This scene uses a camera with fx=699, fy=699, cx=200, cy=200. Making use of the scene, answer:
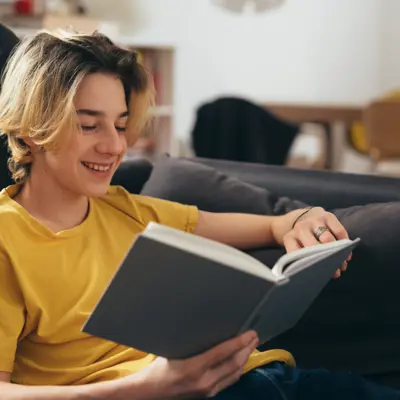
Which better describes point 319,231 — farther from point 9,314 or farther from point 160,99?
point 160,99

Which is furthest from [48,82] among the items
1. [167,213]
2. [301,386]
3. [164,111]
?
[164,111]

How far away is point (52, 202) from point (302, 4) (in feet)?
15.7

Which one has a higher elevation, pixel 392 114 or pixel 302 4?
pixel 302 4

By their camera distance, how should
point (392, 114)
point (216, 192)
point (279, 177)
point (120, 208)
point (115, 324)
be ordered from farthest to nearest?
point (392, 114) < point (279, 177) < point (216, 192) < point (120, 208) < point (115, 324)

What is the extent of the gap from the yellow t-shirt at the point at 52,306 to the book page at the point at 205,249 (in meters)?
0.31

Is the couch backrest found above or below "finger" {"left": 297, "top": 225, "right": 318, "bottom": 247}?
above

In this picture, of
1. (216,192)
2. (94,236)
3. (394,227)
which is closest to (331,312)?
(394,227)

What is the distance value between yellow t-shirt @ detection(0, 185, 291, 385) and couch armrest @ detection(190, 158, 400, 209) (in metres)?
0.45

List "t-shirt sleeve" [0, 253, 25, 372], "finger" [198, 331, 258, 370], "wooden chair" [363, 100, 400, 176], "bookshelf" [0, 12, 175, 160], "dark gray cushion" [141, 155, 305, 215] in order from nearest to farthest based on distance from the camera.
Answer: "finger" [198, 331, 258, 370] < "t-shirt sleeve" [0, 253, 25, 372] < "dark gray cushion" [141, 155, 305, 215] < "wooden chair" [363, 100, 400, 176] < "bookshelf" [0, 12, 175, 160]

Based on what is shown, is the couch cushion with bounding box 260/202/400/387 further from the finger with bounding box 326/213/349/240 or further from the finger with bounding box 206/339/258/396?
the finger with bounding box 206/339/258/396

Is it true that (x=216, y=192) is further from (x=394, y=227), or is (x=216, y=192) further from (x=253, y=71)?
(x=253, y=71)


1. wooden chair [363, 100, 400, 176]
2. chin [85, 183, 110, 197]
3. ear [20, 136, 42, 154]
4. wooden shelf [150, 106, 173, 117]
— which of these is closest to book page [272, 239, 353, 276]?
chin [85, 183, 110, 197]

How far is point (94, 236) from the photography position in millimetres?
1160

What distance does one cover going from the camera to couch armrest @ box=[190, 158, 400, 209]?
1.48 m
